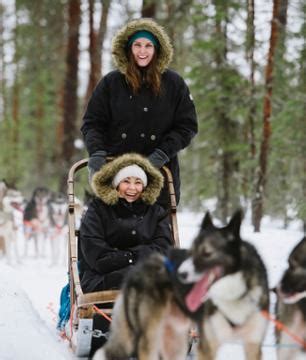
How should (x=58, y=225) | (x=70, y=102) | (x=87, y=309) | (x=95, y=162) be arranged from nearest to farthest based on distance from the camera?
(x=87, y=309) → (x=95, y=162) → (x=58, y=225) → (x=70, y=102)

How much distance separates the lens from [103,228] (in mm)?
3818

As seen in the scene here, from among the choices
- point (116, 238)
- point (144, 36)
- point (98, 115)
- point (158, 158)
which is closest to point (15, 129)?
point (98, 115)

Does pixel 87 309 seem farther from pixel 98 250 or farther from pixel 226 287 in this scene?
pixel 226 287

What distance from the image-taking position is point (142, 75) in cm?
430

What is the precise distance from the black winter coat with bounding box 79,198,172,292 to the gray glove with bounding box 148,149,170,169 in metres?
0.35

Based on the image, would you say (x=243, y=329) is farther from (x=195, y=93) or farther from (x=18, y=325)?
(x=195, y=93)

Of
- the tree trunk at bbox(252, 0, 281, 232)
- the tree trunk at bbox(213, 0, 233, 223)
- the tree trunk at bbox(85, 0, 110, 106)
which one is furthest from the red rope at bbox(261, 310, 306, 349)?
the tree trunk at bbox(85, 0, 110, 106)

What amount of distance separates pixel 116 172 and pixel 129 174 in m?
0.10

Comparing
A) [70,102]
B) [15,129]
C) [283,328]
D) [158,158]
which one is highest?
[70,102]

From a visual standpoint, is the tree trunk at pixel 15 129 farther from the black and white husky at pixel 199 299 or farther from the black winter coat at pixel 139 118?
the black and white husky at pixel 199 299

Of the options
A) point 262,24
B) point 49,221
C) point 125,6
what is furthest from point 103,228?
point 125,6

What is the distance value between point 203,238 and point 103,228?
1.56m

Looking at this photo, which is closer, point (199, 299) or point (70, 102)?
point (199, 299)

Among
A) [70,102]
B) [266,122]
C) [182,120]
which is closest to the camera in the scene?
[182,120]
